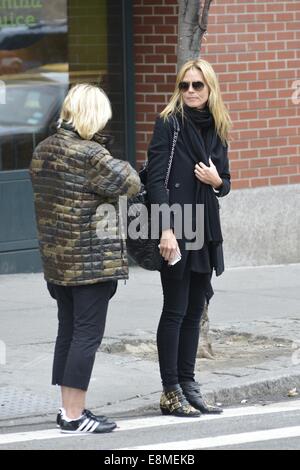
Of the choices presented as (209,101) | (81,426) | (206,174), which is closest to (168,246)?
(206,174)

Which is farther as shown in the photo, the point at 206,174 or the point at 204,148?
the point at 204,148

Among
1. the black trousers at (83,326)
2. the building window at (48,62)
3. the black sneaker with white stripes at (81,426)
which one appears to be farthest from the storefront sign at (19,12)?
the black sneaker with white stripes at (81,426)

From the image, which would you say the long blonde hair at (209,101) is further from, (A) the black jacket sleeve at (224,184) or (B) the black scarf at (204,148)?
(A) the black jacket sleeve at (224,184)

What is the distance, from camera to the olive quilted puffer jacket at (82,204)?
6.65 m

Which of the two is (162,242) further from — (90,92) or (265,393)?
(265,393)

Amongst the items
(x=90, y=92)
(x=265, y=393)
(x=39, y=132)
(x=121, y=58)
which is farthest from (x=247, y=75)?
(x=90, y=92)

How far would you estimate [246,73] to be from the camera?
1244 cm

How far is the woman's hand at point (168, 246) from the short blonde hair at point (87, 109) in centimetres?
76

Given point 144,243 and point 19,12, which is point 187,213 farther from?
point 19,12

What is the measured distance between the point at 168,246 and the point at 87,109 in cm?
92

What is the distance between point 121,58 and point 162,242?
5.46 m

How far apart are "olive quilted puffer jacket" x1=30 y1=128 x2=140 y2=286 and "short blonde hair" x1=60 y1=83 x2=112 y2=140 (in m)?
0.06

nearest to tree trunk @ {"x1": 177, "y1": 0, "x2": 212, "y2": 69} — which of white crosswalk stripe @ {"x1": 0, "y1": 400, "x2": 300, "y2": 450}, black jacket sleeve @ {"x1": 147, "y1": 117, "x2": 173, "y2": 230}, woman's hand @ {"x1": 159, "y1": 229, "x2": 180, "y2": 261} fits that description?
black jacket sleeve @ {"x1": 147, "y1": 117, "x2": 173, "y2": 230}

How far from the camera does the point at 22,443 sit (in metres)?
6.62
